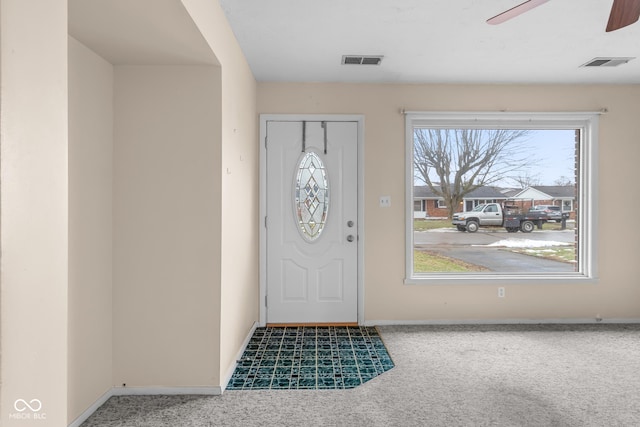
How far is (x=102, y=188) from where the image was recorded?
2.53 m

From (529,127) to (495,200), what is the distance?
823 mm

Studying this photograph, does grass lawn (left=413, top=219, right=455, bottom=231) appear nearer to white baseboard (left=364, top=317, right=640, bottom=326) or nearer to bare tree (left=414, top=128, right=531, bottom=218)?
bare tree (left=414, top=128, right=531, bottom=218)

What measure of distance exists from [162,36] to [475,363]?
10.0 ft

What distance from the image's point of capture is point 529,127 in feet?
14.2

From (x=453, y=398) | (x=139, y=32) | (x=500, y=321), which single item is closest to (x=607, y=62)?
(x=500, y=321)

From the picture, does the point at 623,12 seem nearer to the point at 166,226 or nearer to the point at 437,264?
the point at 166,226

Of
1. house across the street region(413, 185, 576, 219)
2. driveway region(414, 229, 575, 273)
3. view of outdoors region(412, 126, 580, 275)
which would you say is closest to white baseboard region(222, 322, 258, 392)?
view of outdoors region(412, 126, 580, 275)

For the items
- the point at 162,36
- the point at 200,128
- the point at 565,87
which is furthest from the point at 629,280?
the point at 162,36

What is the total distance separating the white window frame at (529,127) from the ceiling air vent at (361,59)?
0.81m

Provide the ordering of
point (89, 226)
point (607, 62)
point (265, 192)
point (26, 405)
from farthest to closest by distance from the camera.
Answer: point (265, 192) < point (607, 62) < point (89, 226) < point (26, 405)

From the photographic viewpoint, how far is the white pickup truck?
4.41 m

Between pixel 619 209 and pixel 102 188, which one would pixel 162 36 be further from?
pixel 619 209

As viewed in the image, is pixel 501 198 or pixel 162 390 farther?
pixel 501 198

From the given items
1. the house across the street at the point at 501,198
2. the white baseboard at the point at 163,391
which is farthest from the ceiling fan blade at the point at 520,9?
the white baseboard at the point at 163,391
